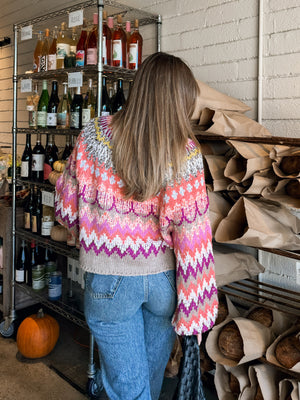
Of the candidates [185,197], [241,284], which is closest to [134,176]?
[185,197]

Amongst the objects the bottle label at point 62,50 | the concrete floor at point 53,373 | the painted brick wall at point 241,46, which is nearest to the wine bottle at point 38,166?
the bottle label at point 62,50

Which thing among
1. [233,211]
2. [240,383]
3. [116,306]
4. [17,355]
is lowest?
[17,355]

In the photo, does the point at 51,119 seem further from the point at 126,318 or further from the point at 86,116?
the point at 126,318

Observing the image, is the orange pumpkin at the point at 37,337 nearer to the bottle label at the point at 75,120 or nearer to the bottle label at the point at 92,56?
the bottle label at the point at 75,120

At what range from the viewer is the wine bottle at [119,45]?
2.40 m

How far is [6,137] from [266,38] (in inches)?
113

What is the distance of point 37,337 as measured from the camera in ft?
8.36

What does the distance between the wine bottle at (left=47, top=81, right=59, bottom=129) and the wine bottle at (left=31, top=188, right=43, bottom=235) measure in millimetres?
544

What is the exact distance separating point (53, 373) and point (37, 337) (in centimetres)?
24

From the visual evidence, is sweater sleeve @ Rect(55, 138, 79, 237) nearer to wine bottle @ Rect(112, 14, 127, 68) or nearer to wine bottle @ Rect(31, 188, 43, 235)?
wine bottle @ Rect(112, 14, 127, 68)

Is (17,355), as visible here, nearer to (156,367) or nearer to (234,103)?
(156,367)

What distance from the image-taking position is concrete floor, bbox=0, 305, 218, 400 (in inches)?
88.1

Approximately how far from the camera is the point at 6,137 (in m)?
4.12

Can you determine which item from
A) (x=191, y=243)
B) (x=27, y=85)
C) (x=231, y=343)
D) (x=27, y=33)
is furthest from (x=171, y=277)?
(x=27, y=33)
